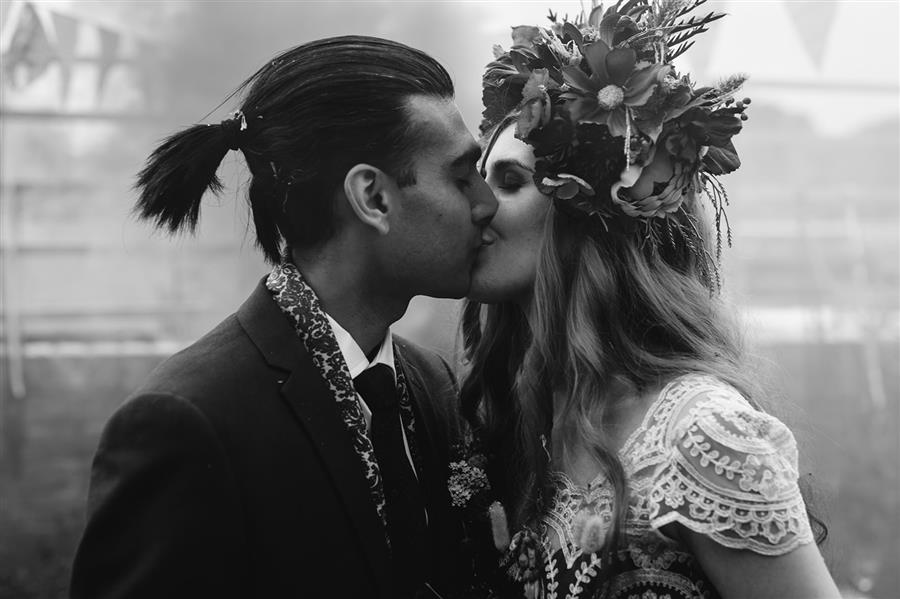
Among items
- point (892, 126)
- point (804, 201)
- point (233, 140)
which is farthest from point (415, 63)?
point (892, 126)

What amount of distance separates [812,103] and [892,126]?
0.54 m

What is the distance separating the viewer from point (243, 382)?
2090mm

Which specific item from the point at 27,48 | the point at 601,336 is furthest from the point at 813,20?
the point at 27,48

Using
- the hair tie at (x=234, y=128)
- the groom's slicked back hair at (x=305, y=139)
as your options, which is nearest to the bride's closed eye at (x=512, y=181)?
the groom's slicked back hair at (x=305, y=139)

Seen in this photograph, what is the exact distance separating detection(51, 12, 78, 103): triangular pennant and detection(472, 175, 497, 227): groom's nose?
3688 millimetres

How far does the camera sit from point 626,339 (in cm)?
234

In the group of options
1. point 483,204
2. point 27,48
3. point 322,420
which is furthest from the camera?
point 27,48

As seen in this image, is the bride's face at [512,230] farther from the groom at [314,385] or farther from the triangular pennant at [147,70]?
the triangular pennant at [147,70]

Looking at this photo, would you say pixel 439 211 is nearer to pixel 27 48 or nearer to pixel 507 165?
pixel 507 165

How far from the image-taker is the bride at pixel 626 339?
1963 millimetres

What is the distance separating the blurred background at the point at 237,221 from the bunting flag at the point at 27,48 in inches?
0.4

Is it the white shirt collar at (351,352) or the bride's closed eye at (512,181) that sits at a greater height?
the bride's closed eye at (512,181)

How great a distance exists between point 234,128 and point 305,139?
19 cm

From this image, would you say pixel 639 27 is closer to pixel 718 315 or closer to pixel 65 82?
pixel 718 315
